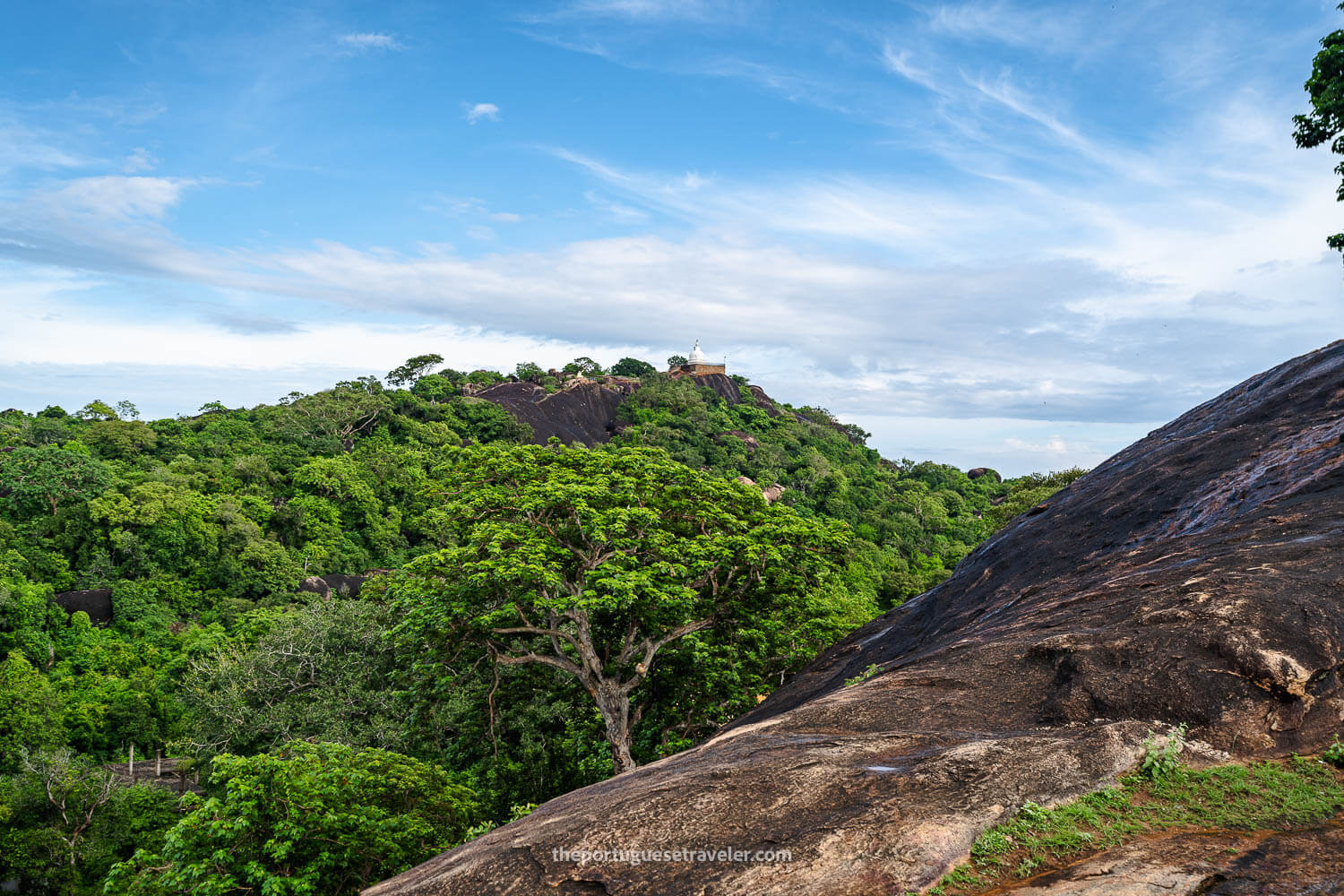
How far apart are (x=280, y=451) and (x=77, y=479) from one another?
14.3 metres

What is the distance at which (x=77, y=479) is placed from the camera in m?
43.1

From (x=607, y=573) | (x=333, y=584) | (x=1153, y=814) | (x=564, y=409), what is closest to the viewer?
(x=1153, y=814)

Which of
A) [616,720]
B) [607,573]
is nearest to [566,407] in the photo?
[616,720]

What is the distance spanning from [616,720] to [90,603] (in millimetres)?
38602

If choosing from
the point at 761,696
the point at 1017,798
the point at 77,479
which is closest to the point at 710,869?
the point at 1017,798

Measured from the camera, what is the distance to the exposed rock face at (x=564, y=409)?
74750mm

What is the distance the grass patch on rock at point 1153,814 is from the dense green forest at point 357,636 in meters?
6.55

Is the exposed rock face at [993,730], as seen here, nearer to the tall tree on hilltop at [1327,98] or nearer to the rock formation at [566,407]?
the tall tree on hilltop at [1327,98]

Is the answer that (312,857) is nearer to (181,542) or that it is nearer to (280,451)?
(181,542)

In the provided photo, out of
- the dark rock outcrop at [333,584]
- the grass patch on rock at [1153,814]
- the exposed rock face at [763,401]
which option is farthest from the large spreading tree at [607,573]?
the exposed rock face at [763,401]

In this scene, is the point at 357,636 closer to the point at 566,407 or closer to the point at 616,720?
the point at 616,720

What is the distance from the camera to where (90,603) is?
39.6 m

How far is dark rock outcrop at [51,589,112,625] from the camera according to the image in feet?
128

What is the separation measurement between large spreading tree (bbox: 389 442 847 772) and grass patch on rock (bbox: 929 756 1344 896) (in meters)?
8.24
